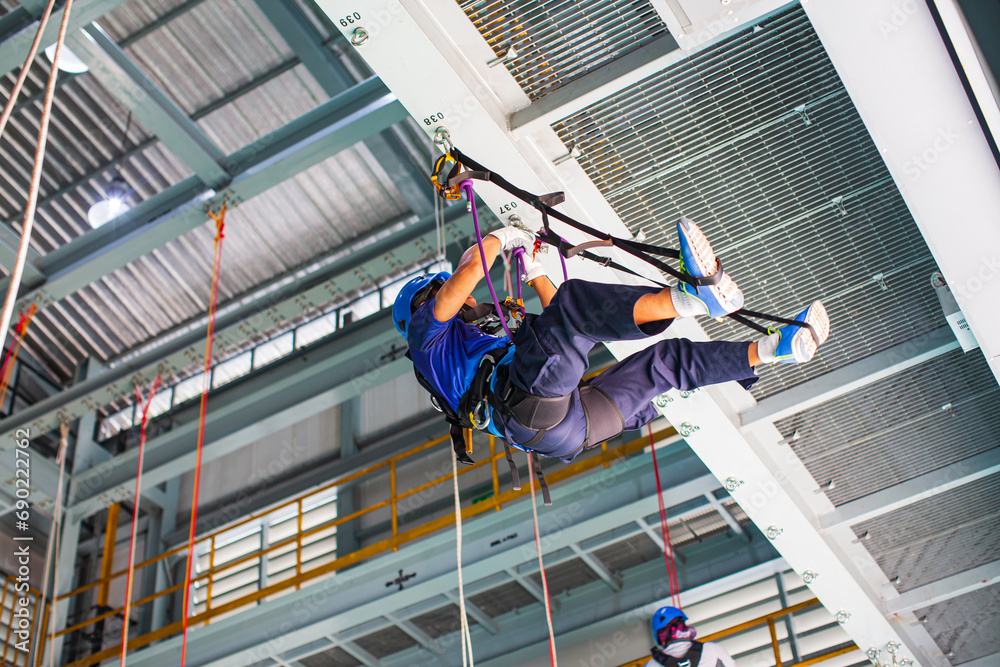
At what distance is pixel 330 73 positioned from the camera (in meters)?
9.12

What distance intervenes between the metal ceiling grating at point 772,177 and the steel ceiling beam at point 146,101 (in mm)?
4906

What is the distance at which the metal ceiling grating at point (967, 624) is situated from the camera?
22.0 feet

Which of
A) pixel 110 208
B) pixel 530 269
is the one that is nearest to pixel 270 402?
pixel 110 208

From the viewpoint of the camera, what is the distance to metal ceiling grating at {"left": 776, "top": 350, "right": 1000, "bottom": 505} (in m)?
5.40

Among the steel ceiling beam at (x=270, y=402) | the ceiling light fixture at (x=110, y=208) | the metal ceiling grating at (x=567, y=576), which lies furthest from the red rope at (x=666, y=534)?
the ceiling light fixture at (x=110, y=208)

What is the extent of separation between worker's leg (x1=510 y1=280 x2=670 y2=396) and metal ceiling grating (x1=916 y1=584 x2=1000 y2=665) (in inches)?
179

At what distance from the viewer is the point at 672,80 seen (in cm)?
423

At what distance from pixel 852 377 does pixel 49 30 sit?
22.0ft

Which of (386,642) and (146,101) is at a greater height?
(146,101)

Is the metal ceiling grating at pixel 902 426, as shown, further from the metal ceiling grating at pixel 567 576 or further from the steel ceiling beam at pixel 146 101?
the steel ceiling beam at pixel 146 101

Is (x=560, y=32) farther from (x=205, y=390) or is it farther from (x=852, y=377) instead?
(x=205, y=390)

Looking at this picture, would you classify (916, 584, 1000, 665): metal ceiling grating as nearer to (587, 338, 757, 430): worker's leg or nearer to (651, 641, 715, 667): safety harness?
(651, 641, 715, 667): safety harness

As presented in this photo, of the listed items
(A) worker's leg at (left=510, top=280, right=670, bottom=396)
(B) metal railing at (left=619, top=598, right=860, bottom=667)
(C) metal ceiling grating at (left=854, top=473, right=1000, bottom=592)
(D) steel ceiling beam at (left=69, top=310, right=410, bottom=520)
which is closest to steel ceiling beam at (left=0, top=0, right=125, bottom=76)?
(D) steel ceiling beam at (left=69, top=310, right=410, bottom=520)

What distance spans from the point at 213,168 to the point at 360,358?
8.70 feet
